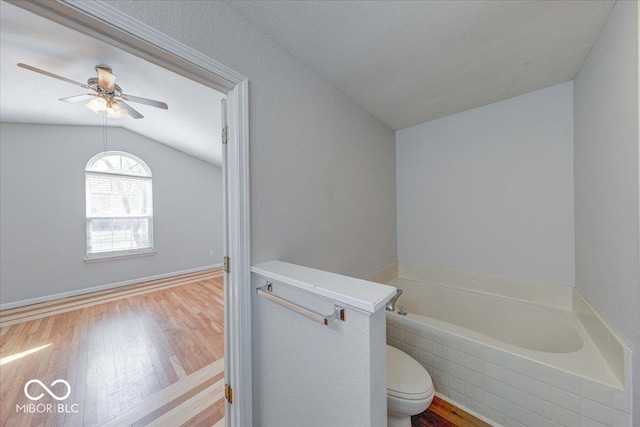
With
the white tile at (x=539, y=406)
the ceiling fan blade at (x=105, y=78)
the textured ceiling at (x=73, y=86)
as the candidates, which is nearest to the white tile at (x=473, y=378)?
Answer: the white tile at (x=539, y=406)

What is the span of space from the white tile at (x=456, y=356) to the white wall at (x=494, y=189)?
1.01 m

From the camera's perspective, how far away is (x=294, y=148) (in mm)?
1406

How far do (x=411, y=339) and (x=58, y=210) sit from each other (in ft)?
16.3

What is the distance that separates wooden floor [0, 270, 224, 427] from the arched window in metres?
1.00

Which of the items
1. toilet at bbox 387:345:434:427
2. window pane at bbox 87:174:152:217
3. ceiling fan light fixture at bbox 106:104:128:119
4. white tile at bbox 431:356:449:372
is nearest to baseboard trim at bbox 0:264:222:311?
window pane at bbox 87:174:152:217

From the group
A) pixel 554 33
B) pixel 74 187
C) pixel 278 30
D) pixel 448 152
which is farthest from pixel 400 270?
pixel 74 187

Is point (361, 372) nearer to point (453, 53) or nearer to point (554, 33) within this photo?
point (453, 53)

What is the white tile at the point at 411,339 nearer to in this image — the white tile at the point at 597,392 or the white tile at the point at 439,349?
the white tile at the point at 439,349

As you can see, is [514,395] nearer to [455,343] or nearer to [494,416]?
[494,416]

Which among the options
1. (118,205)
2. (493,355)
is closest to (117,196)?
(118,205)

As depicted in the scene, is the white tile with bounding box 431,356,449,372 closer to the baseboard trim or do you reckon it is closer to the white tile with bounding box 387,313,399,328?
the white tile with bounding box 387,313,399,328

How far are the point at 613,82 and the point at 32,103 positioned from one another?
504 centimetres

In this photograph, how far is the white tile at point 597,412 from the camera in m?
1.03

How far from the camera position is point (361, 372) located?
0.76 m
